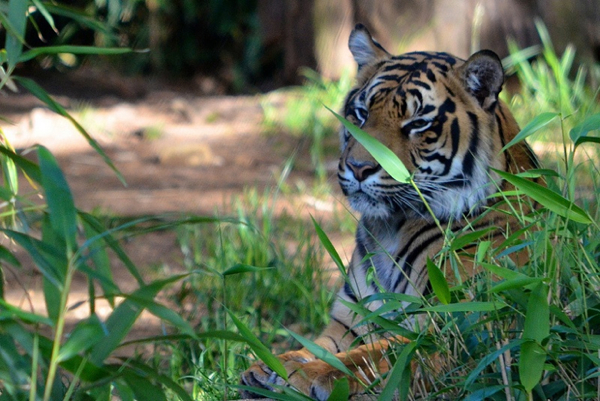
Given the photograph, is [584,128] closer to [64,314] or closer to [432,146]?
[432,146]

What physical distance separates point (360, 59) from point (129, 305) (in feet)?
4.50

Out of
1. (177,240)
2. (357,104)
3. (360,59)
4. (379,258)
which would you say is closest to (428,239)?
(379,258)

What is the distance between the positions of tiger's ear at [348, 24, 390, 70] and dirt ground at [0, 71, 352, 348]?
0.96m

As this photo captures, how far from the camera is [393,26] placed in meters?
5.51

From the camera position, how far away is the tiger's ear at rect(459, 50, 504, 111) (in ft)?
6.68

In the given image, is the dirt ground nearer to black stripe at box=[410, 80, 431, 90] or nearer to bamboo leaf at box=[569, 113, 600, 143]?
black stripe at box=[410, 80, 431, 90]

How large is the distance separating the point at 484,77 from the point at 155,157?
3.43 meters

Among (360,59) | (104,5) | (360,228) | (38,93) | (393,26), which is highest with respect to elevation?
(104,5)

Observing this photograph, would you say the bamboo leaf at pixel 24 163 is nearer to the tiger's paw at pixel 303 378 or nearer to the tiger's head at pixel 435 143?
the tiger's paw at pixel 303 378

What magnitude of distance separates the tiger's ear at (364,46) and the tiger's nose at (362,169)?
1.53ft

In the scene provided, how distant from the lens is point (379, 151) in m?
1.52

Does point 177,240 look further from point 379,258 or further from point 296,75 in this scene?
point 296,75

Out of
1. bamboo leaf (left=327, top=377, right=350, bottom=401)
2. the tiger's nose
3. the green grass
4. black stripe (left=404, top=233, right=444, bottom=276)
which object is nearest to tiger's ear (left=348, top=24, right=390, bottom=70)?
the tiger's nose

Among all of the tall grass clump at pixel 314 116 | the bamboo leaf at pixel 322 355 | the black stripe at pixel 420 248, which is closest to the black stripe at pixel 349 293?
the black stripe at pixel 420 248
